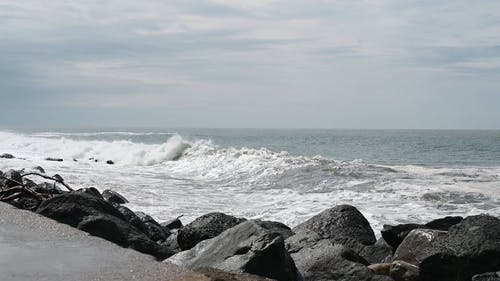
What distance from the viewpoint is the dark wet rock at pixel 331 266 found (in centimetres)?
491

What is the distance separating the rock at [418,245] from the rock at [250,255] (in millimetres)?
2128

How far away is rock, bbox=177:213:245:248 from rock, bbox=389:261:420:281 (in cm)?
193

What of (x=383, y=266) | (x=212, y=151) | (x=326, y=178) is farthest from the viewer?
(x=212, y=151)

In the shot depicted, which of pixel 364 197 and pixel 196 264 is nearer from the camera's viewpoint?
pixel 196 264

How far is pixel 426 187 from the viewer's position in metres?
14.9

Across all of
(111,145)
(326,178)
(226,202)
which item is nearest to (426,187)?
(326,178)

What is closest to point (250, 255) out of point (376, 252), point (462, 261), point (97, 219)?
point (97, 219)

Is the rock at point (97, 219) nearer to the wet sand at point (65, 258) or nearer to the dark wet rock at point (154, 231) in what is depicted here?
the wet sand at point (65, 258)

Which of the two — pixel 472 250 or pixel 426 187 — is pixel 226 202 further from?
pixel 472 250

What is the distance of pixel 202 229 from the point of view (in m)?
6.64

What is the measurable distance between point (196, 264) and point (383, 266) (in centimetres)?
213

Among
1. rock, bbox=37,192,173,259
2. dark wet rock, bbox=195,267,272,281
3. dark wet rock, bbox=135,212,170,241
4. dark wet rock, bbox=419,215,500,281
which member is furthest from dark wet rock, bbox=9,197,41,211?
dark wet rock, bbox=419,215,500,281

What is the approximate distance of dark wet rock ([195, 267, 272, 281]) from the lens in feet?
12.7

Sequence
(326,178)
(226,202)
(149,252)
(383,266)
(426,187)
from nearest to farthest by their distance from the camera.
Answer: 1. (149,252)
2. (383,266)
3. (226,202)
4. (426,187)
5. (326,178)
